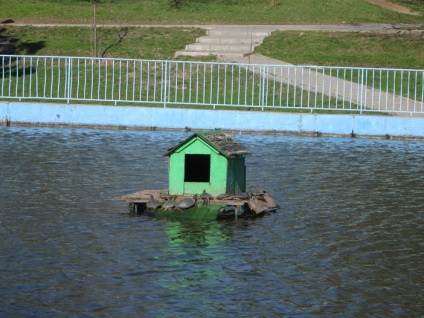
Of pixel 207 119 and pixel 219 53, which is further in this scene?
pixel 219 53

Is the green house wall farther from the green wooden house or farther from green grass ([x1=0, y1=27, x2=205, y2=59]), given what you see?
green grass ([x1=0, y1=27, x2=205, y2=59])

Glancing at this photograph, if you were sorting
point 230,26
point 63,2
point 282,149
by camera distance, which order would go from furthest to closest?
point 63,2 < point 230,26 < point 282,149

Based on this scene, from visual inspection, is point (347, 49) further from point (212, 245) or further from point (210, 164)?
point (212, 245)

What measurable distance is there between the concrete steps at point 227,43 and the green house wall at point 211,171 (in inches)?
705

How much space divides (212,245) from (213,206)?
5.85 ft

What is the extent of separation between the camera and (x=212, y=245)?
40.3 ft

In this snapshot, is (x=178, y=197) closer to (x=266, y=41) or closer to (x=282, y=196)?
(x=282, y=196)

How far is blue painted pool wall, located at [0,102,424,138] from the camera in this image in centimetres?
2459

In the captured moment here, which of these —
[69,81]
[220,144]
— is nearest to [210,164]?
[220,144]

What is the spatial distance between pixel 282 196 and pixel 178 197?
7.92ft

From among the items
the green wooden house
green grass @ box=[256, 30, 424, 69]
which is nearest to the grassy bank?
green grass @ box=[256, 30, 424, 69]

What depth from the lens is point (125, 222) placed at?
1365cm

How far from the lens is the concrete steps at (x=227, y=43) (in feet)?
107

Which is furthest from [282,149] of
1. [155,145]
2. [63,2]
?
[63,2]
